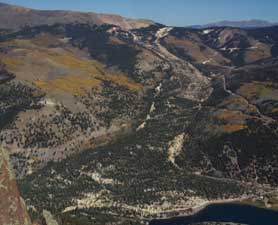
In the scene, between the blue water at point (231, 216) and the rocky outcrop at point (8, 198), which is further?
the blue water at point (231, 216)

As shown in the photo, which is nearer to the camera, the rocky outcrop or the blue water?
the rocky outcrop

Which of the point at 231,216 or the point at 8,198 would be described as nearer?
the point at 8,198

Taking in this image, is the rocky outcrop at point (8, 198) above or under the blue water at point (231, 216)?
above

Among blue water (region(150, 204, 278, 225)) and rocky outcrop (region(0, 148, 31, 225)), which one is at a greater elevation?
rocky outcrop (region(0, 148, 31, 225))

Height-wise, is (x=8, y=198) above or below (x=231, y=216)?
above

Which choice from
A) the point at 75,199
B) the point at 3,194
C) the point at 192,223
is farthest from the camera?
the point at 75,199

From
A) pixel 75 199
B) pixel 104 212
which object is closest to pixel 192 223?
pixel 104 212

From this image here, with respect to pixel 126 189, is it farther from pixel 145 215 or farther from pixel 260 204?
pixel 260 204

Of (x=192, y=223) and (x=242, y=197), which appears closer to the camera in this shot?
(x=192, y=223)
